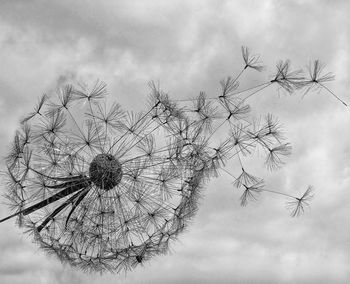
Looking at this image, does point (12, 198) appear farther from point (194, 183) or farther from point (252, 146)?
point (252, 146)

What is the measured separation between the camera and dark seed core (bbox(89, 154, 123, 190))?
9562mm

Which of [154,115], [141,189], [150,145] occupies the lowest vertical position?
[141,189]

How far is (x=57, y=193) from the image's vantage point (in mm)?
10195

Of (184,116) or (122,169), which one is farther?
(184,116)

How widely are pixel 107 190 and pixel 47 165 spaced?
1223 mm

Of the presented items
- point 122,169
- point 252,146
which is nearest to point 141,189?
point 122,169

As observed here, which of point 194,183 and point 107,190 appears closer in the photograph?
point 107,190

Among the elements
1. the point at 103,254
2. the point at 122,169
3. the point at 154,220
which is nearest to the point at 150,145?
the point at 122,169

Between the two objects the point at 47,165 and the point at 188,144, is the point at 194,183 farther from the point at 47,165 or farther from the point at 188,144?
the point at 47,165

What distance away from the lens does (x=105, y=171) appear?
Result: 9539 millimetres

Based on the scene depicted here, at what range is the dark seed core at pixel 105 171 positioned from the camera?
9.56m

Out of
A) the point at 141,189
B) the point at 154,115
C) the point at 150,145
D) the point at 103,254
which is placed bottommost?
the point at 103,254

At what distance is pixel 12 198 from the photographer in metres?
10.6

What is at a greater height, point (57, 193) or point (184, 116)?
point (184, 116)
